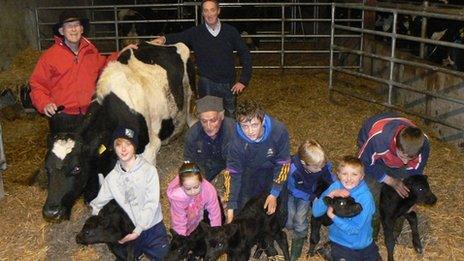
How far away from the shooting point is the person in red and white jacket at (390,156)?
3570 millimetres

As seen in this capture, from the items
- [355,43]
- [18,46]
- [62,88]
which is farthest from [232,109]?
[355,43]

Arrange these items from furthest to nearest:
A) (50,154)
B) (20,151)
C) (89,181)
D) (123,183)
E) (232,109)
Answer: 1. (20,151)
2. (232,109)
3. (89,181)
4. (50,154)
5. (123,183)

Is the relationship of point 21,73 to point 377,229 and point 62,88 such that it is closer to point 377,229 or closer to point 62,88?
point 62,88

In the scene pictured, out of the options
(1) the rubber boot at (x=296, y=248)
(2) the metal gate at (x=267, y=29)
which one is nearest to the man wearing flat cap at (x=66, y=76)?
(1) the rubber boot at (x=296, y=248)

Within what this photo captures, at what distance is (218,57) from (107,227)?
267 cm

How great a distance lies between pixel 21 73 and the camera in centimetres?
749

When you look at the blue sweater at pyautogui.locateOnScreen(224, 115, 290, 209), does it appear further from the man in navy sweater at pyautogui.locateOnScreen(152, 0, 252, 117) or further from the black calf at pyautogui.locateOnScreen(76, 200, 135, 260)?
the man in navy sweater at pyautogui.locateOnScreen(152, 0, 252, 117)

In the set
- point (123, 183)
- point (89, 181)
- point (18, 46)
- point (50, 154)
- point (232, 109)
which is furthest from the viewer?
point (18, 46)

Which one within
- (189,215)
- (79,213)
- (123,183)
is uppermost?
(123,183)

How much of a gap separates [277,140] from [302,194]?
52cm

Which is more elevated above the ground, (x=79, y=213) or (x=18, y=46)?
(x=18, y=46)

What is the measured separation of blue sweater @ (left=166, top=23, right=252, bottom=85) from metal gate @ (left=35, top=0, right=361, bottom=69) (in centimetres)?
270

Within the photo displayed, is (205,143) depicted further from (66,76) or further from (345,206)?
(66,76)

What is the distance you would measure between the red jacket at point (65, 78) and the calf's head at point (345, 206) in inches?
97.9
